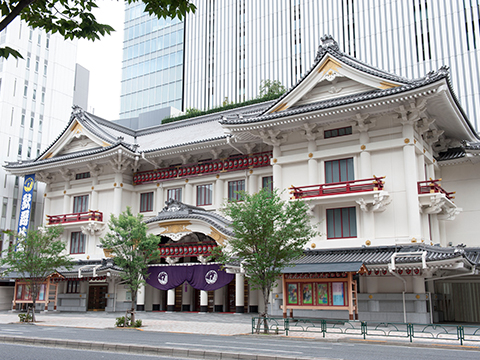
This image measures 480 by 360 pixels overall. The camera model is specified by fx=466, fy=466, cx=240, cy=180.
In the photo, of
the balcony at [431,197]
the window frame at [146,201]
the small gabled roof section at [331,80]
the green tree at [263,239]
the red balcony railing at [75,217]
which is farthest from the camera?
the window frame at [146,201]

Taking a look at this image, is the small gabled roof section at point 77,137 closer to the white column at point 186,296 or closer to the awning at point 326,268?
the white column at point 186,296

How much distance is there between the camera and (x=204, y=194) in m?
35.2

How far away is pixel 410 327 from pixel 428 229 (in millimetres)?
11190

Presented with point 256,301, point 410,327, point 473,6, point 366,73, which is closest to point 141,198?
point 256,301

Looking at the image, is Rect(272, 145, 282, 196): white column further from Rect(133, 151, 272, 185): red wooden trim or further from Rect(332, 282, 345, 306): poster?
Rect(332, 282, 345, 306): poster

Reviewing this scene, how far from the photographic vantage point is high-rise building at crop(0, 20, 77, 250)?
4775cm

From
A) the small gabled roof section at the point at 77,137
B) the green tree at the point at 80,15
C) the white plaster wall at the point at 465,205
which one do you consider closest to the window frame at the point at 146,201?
the small gabled roof section at the point at 77,137

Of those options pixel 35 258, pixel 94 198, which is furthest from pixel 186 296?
pixel 35 258

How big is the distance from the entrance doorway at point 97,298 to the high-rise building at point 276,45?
129 ft

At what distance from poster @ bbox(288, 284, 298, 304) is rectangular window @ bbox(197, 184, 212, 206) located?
12.1m

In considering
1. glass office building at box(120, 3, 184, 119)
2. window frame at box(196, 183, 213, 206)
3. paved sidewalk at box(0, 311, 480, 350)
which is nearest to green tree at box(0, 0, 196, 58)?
paved sidewalk at box(0, 311, 480, 350)

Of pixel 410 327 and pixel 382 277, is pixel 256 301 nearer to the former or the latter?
pixel 382 277

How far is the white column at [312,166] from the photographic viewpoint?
2842 cm

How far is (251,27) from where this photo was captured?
71.5m
